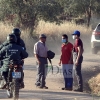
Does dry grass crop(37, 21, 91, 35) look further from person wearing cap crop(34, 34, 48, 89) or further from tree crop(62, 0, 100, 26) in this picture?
person wearing cap crop(34, 34, 48, 89)

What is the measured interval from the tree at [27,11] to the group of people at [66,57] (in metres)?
14.4

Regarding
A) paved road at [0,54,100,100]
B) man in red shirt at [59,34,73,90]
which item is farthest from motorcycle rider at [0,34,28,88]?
man in red shirt at [59,34,73,90]

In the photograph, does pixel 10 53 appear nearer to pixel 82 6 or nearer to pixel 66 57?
pixel 66 57

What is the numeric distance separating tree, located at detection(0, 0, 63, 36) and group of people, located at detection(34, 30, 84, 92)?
568 inches

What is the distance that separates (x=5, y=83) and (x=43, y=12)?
17169mm

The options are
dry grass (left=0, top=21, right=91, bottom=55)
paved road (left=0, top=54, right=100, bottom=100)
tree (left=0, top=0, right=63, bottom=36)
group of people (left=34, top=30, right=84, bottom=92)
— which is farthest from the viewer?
tree (left=0, top=0, right=63, bottom=36)

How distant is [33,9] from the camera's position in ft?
92.8

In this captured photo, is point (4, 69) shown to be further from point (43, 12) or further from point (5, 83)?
point (43, 12)

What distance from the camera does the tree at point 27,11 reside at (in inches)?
1117

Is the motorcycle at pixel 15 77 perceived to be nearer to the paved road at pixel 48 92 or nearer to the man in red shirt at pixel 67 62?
the paved road at pixel 48 92

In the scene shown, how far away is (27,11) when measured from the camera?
28422 millimetres

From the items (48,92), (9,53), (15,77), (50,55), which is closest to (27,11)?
(50,55)

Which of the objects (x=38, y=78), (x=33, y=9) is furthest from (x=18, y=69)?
(x=33, y=9)

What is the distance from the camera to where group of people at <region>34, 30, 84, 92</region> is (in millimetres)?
13875
